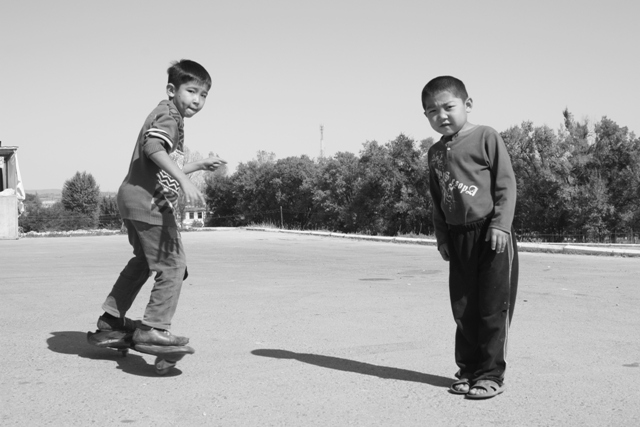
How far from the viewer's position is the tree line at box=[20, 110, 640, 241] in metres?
32.0

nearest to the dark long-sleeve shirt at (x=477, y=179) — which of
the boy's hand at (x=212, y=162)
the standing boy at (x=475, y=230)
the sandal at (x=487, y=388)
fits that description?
the standing boy at (x=475, y=230)

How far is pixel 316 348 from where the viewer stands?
16.0 feet

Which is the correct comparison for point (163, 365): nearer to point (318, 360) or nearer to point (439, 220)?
point (318, 360)

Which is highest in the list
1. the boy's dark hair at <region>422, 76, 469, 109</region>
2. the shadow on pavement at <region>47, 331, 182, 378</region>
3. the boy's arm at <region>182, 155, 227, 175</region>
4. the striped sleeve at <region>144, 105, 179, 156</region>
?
the boy's dark hair at <region>422, 76, 469, 109</region>

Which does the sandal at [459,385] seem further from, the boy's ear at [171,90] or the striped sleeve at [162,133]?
the boy's ear at [171,90]

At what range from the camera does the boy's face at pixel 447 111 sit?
391 centimetres

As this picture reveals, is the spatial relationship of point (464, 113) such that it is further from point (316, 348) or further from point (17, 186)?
point (17, 186)

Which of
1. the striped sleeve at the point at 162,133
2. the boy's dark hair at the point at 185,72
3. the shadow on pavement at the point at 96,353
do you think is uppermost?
the boy's dark hair at the point at 185,72

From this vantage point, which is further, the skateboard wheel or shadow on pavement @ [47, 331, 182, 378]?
shadow on pavement @ [47, 331, 182, 378]

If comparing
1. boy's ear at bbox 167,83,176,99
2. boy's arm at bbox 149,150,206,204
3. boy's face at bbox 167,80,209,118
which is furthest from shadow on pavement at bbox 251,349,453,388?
boy's ear at bbox 167,83,176,99

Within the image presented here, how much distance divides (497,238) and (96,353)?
277cm

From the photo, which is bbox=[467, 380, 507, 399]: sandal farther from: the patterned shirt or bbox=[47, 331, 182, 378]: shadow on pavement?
the patterned shirt

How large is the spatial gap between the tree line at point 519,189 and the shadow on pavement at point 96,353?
22.2m

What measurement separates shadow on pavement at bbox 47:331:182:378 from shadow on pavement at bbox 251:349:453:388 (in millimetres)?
739
